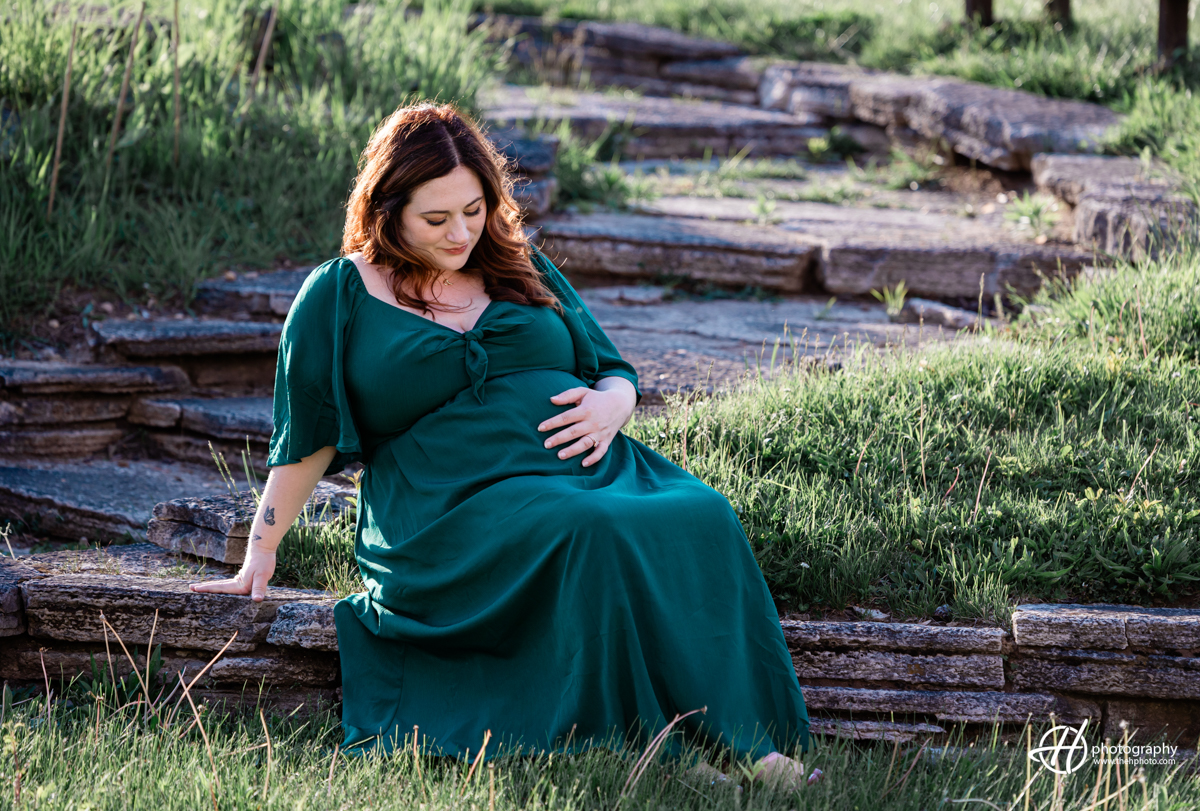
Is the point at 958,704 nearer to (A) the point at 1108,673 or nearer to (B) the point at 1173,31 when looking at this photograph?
(A) the point at 1108,673

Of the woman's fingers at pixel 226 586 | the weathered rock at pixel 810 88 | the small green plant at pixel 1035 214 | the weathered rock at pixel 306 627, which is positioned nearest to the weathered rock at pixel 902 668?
the weathered rock at pixel 306 627

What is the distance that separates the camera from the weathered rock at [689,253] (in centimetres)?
543

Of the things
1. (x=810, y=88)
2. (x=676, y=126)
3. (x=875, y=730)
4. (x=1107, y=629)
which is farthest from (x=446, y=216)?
(x=810, y=88)

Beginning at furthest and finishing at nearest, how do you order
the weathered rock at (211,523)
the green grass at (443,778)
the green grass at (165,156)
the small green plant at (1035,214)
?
1. the small green plant at (1035,214)
2. the green grass at (165,156)
3. the weathered rock at (211,523)
4. the green grass at (443,778)

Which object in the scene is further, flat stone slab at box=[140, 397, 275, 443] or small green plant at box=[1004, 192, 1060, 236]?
small green plant at box=[1004, 192, 1060, 236]

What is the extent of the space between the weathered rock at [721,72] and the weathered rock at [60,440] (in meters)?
6.69

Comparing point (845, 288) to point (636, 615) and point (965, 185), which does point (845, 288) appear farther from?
point (636, 615)

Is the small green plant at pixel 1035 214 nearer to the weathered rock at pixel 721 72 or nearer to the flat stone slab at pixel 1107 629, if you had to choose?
the flat stone slab at pixel 1107 629

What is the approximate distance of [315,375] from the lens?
2.49 meters

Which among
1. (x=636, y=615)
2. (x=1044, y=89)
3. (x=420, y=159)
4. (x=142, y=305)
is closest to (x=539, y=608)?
(x=636, y=615)

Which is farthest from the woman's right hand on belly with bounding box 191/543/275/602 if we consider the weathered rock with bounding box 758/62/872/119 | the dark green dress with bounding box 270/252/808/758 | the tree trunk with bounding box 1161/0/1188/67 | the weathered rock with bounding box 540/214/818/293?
the weathered rock with bounding box 758/62/872/119

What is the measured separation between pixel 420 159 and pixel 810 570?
4.98 feet

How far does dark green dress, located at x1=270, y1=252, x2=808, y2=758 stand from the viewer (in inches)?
88.7

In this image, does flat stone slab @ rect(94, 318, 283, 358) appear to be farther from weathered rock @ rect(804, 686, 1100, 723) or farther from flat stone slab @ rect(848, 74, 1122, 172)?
flat stone slab @ rect(848, 74, 1122, 172)
